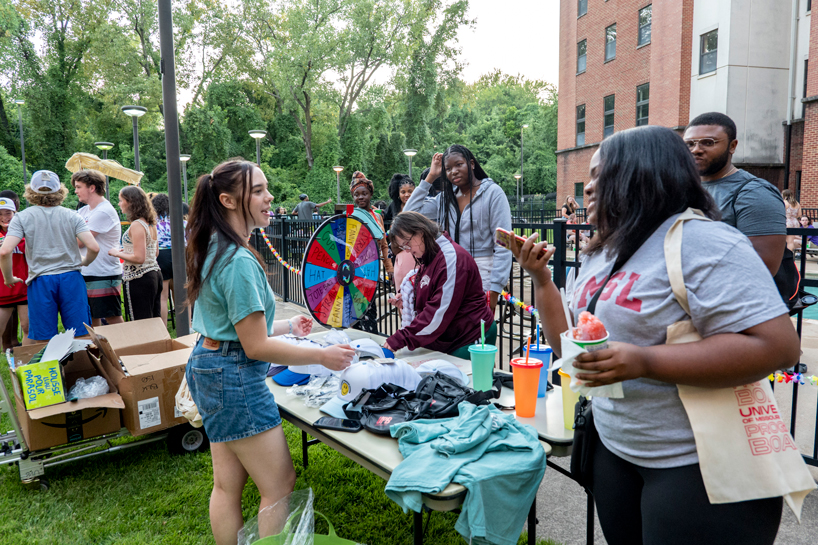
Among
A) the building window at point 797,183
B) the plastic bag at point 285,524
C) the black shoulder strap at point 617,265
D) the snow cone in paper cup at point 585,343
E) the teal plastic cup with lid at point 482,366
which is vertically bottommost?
the plastic bag at point 285,524

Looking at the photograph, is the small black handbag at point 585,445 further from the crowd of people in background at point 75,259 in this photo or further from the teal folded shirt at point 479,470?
the crowd of people in background at point 75,259

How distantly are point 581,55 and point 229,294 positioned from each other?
26.1 metres

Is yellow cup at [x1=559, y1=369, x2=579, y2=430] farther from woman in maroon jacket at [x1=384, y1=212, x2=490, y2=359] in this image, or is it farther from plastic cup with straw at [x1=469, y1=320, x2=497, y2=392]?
woman in maroon jacket at [x1=384, y1=212, x2=490, y2=359]

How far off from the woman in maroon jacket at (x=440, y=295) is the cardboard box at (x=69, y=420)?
6.76 feet

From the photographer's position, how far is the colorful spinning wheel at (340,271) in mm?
3635

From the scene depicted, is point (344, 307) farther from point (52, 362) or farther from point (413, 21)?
point (413, 21)

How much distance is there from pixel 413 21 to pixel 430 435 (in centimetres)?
A: 2978

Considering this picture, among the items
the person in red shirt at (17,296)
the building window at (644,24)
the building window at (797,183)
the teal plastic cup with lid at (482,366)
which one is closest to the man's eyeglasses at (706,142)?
the teal plastic cup with lid at (482,366)

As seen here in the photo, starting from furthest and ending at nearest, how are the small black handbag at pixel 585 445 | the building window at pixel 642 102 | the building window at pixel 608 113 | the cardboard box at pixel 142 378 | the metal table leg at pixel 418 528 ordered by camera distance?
the building window at pixel 608 113
the building window at pixel 642 102
the cardboard box at pixel 142 378
the metal table leg at pixel 418 528
the small black handbag at pixel 585 445

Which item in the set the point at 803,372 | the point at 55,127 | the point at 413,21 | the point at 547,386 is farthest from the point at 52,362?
the point at 55,127

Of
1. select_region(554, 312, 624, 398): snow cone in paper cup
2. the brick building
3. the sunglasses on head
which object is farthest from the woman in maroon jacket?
the brick building

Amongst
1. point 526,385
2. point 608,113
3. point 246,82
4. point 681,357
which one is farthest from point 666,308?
point 246,82

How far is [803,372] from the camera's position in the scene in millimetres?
4836

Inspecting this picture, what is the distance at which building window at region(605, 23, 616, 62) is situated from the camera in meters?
22.1
